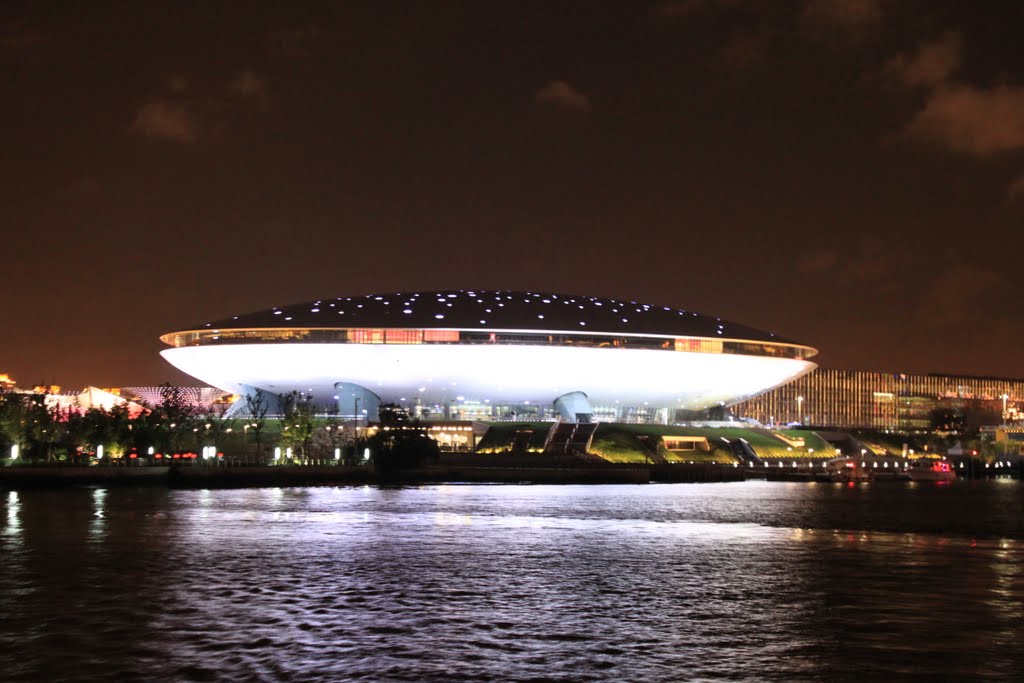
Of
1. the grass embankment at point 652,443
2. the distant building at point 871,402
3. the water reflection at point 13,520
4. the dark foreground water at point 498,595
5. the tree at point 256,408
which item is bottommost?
the dark foreground water at point 498,595

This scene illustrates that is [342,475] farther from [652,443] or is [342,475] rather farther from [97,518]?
[97,518]

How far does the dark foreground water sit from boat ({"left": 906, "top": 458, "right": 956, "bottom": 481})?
46455 mm

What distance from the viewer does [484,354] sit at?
8512 centimetres

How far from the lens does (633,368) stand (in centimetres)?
8862

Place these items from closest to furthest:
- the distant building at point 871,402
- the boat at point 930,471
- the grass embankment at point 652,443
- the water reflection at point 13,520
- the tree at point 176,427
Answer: the water reflection at point 13,520, the tree at point 176,427, the grass embankment at point 652,443, the boat at point 930,471, the distant building at point 871,402

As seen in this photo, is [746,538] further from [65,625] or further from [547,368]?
[547,368]

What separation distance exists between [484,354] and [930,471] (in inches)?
1348

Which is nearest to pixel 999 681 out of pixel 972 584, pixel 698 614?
pixel 698 614

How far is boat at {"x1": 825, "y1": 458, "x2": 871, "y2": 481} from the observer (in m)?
79.1

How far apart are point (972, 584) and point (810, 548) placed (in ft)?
25.3

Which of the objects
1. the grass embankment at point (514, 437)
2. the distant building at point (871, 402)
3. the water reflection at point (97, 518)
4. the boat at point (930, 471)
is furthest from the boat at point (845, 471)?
the distant building at point (871, 402)

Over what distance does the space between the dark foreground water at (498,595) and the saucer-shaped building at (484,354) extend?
42.1 m

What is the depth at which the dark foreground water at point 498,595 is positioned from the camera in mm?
16609

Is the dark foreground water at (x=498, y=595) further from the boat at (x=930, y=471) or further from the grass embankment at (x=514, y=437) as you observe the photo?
the boat at (x=930, y=471)
